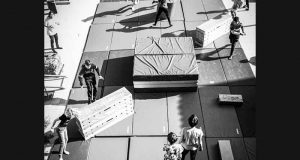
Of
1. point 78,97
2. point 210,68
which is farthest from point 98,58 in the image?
point 210,68

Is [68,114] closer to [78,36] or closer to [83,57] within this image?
[83,57]

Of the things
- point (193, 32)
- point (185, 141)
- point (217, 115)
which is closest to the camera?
point (185, 141)

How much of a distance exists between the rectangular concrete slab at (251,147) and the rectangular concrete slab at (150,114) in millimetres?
2592

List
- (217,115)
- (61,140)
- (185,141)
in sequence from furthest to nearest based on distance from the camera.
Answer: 1. (217,115)
2. (61,140)
3. (185,141)

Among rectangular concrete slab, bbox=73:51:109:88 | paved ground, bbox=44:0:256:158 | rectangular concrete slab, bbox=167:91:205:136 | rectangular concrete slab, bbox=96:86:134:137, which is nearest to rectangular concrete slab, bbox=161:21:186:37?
paved ground, bbox=44:0:256:158

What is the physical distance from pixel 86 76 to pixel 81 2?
8876 millimetres

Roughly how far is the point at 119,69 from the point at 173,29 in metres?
3.89

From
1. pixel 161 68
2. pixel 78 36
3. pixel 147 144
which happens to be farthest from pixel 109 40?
pixel 147 144

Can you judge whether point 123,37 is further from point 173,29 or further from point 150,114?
point 150,114

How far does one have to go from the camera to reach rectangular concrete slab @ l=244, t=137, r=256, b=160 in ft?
29.5

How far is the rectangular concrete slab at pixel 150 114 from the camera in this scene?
9.77 meters

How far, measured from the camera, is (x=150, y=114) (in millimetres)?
10367

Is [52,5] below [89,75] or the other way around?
the other way around

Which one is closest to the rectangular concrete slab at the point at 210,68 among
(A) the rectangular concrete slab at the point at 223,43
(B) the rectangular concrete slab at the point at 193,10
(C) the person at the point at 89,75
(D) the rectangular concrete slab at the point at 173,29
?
(A) the rectangular concrete slab at the point at 223,43
